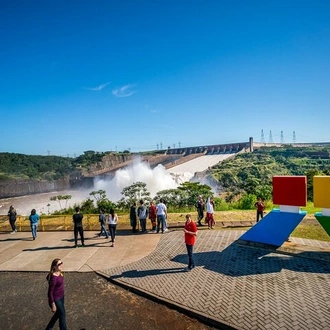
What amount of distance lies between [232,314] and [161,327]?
145cm

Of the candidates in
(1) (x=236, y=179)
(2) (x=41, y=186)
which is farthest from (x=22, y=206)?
(1) (x=236, y=179)

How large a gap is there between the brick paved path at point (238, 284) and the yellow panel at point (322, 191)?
1.79 meters

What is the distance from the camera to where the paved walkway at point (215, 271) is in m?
5.74

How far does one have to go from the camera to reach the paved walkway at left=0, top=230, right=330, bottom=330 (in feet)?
18.8

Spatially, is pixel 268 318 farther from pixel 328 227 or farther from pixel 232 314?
pixel 328 227

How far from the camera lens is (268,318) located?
5.50m

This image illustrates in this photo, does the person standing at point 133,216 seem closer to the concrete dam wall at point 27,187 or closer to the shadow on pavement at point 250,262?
the shadow on pavement at point 250,262

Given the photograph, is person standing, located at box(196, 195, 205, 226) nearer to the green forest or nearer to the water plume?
the water plume

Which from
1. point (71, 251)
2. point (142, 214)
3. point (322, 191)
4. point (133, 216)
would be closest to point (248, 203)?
point (142, 214)

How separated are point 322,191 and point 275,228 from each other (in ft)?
6.38

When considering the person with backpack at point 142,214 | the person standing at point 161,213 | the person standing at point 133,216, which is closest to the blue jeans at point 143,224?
the person with backpack at point 142,214

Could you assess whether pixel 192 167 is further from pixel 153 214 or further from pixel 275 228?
pixel 275 228

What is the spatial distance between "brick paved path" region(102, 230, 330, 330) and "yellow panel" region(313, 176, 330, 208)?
5.88 ft

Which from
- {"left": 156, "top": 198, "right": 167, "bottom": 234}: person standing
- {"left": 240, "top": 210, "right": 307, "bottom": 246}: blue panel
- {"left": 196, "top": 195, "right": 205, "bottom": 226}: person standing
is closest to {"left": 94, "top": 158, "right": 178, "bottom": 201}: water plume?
{"left": 196, "top": 195, "right": 205, "bottom": 226}: person standing
